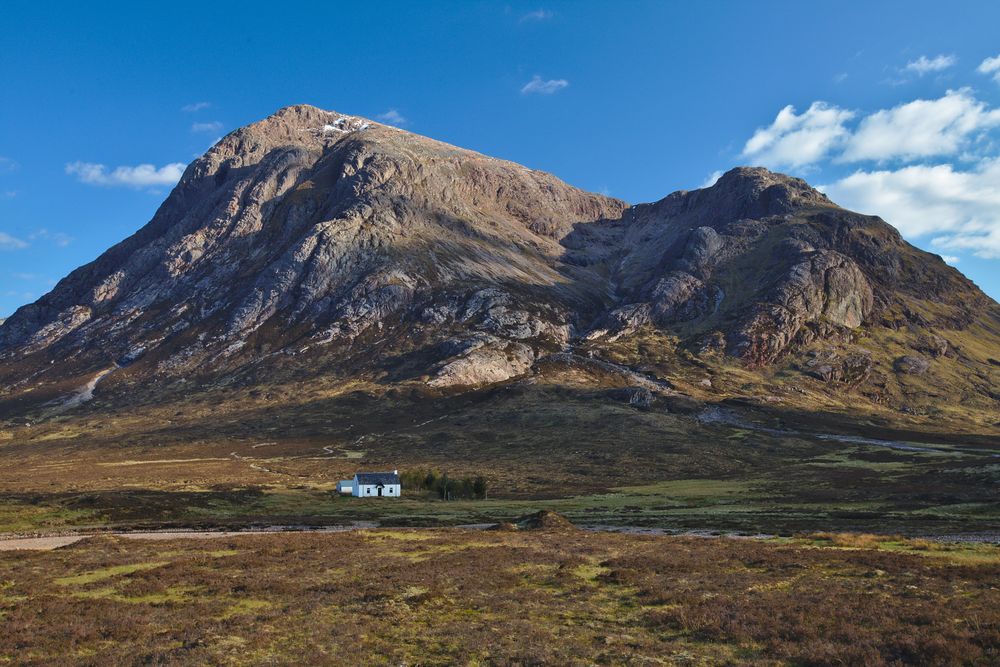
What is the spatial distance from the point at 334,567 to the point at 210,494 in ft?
226

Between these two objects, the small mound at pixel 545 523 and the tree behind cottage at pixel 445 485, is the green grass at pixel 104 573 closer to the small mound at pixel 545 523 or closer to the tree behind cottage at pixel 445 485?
the small mound at pixel 545 523

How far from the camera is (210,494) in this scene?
10156cm

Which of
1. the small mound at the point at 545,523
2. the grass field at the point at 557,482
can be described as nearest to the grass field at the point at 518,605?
the small mound at the point at 545,523

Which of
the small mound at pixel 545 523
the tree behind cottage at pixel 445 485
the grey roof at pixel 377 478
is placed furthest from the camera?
the grey roof at pixel 377 478

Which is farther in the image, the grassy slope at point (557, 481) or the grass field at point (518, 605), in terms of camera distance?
the grassy slope at point (557, 481)

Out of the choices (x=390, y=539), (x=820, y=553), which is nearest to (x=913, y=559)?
(x=820, y=553)

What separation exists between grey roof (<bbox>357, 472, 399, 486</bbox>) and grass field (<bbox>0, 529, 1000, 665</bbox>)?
6768 centimetres

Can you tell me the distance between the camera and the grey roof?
117m

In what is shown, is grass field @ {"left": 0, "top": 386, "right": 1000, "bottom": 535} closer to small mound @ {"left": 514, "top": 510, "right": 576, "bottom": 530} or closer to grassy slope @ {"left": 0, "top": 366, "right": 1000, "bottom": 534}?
grassy slope @ {"left": 0, "top": 366, "right": 1000, "bottom": 534}

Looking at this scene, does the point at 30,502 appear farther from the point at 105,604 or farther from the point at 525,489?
the point at 525,489

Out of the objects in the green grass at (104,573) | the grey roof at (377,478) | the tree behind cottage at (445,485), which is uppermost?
the green grass at (104,573)

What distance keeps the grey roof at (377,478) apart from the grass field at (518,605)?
67.7 m

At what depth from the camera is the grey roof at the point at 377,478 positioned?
384 ft

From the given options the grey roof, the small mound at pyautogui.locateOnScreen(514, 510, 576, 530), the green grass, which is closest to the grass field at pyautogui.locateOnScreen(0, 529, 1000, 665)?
the green grass
